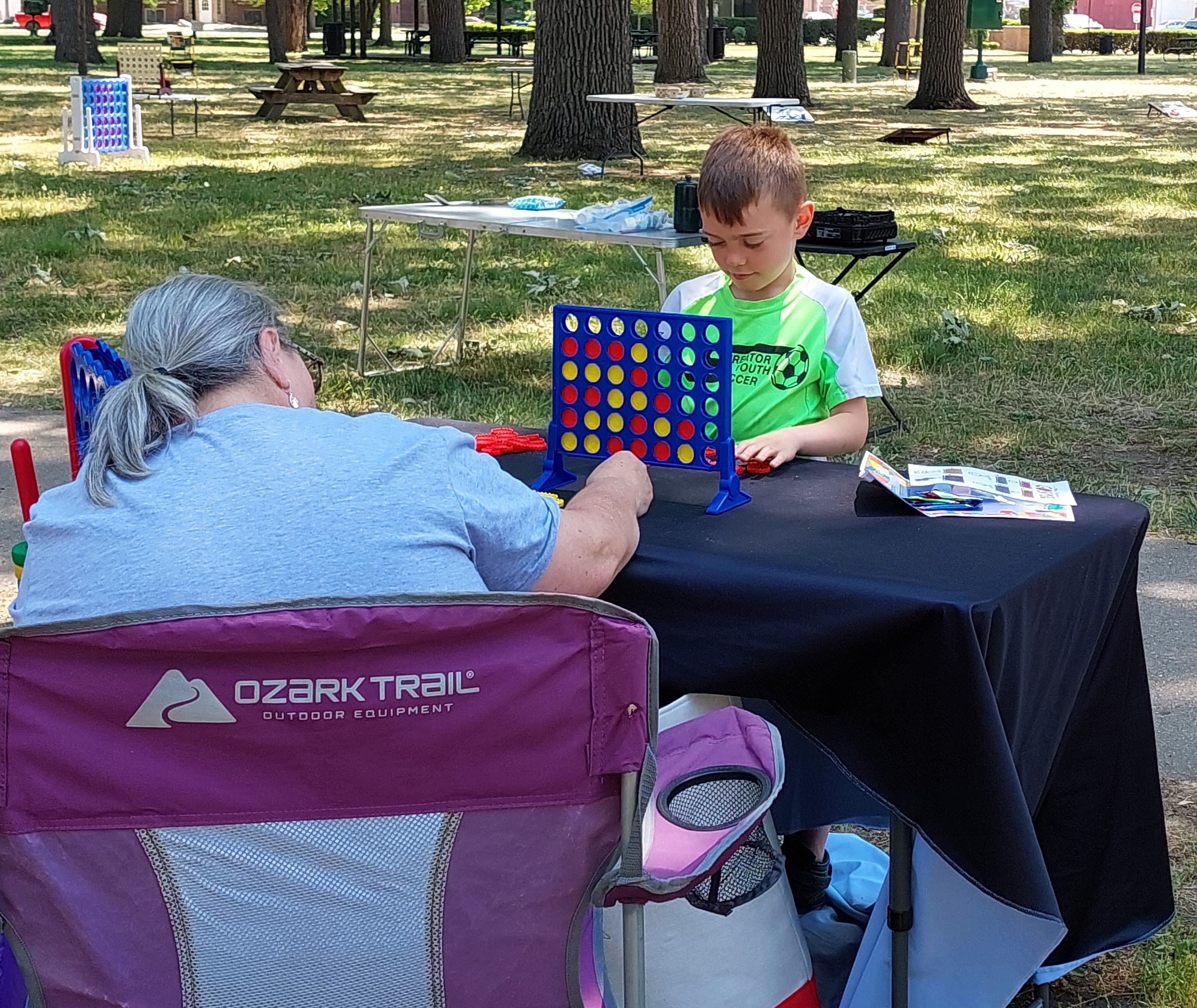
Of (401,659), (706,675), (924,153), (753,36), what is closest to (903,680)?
(706,675)

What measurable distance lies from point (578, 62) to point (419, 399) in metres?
8.99

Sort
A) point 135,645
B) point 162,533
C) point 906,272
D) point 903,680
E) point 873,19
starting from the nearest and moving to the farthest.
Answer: point 135,645 → point 162,533 → point 903,680 → point 906,272 → point 873,19

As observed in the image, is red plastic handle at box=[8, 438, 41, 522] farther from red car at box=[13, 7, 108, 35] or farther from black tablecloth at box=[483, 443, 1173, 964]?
red car at box=[13, 7, 108, 35]

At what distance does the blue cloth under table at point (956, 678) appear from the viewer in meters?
2.07

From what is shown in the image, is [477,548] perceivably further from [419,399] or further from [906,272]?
[906,272]

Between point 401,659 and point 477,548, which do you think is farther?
point 477,548

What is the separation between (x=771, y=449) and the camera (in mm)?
2816

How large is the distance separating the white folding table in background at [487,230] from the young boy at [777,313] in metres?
2.55

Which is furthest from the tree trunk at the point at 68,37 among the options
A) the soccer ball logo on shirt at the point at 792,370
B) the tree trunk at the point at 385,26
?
the soccer ball logo on shirt at the point at 792,370

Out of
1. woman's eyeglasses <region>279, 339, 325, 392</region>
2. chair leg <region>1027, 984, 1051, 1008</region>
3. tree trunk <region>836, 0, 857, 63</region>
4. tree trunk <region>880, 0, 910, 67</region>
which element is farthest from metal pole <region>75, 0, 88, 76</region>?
chair leg <region>1027, 984, 1051, 1008</region>

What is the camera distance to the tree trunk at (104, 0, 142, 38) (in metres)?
43.5

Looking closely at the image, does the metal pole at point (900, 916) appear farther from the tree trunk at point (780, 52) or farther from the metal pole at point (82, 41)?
the metal pole at point (82, 41)

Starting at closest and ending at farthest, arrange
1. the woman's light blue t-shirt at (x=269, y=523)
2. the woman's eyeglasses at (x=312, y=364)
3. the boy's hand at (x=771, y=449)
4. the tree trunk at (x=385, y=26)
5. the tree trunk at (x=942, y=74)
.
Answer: the woman's light blue t-shirt at (x=269, y=523) < the woman's eyeglasses at (x=312, y=364) < the boy's hand at (x=771, y=449) < the tree trunk at (x=942, y=74) < the tree trunk at (x=385, y=26)

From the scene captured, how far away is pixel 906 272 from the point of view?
9031mm
